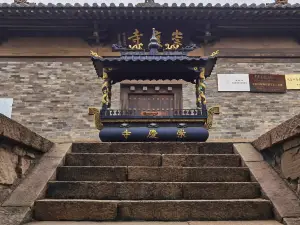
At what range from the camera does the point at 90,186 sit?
3080 mm

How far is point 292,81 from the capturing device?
8578 millimetres

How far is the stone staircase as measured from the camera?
273cm

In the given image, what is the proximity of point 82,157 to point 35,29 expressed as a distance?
6.23 meters

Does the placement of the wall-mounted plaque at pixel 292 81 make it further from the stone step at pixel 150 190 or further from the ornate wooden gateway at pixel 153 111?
the stone step at pixel 150 190

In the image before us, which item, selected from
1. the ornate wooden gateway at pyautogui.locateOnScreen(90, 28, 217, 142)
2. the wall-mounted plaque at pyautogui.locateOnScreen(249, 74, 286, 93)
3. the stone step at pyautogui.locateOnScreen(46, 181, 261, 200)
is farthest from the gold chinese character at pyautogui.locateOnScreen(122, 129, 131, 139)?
the wall-mounted plaque at pyautogui.locateOnScreen(249, 74, 286, 93)

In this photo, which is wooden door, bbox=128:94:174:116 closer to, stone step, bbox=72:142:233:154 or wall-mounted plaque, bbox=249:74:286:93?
wall-mounted plaque, bbox=249:74:286:93

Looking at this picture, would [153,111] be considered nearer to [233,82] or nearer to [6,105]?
[233,82]

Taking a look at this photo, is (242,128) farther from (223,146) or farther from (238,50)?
(223,146)

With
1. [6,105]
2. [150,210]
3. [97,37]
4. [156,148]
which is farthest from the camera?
[97,37]

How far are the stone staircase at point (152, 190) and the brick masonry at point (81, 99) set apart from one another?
4.51 metres

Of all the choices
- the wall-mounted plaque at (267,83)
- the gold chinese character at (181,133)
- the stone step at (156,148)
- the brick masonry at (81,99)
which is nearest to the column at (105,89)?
the gold chinese character at (181,133)

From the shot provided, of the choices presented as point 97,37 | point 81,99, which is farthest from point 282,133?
point 97,37

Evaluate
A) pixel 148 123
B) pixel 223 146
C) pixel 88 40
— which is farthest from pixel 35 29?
pixel 223 146

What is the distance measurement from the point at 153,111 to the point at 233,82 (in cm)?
383
